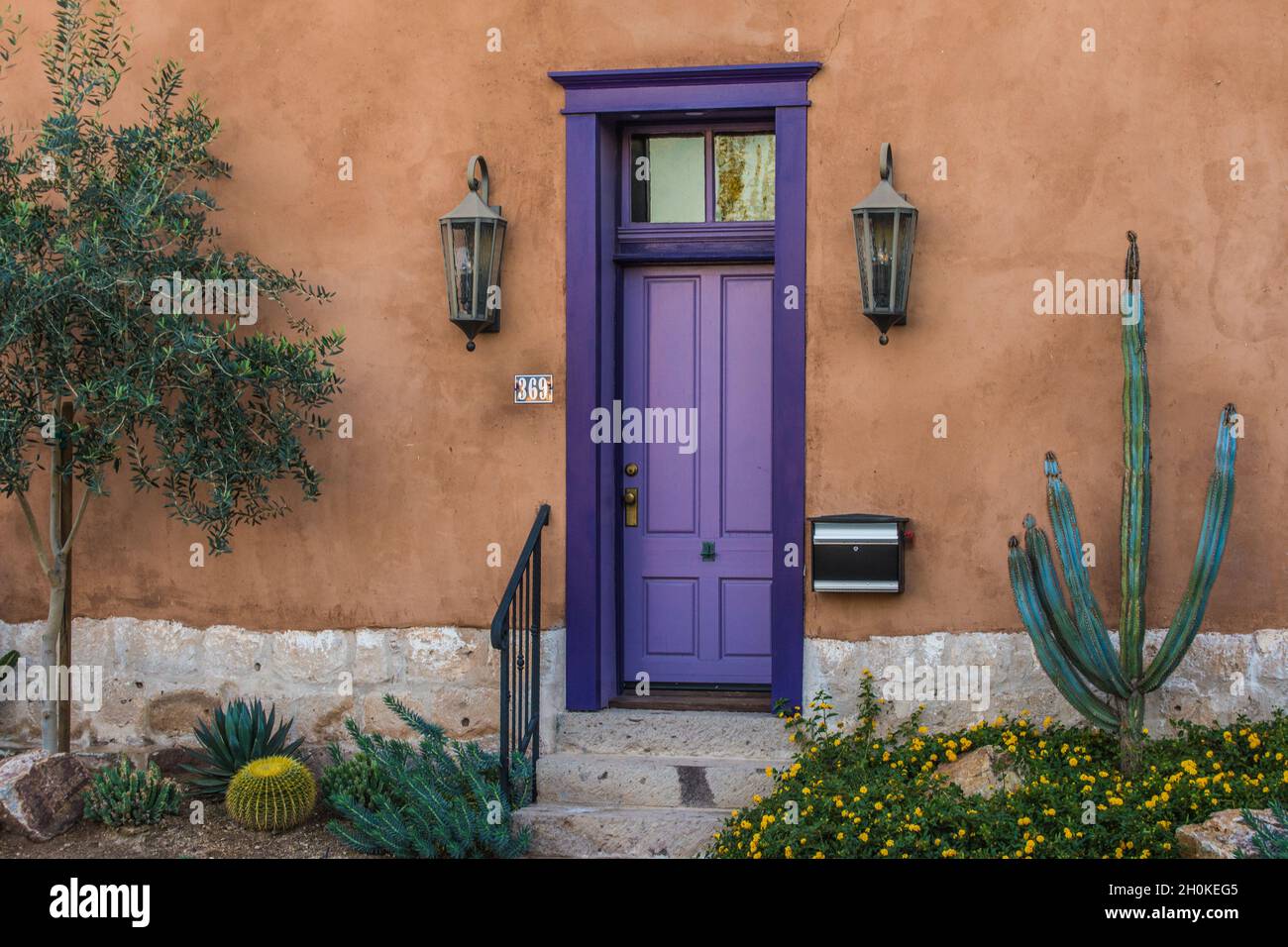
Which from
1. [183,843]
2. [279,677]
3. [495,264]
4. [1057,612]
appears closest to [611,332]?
[495,264]

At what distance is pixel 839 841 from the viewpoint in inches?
189

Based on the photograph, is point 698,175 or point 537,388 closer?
point 537,388

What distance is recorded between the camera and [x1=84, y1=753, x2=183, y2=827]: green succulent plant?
5.54 meters

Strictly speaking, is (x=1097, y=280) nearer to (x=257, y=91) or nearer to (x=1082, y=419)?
Result: (x=1082, y=419)

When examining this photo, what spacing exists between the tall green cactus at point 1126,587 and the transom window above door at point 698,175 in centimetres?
180

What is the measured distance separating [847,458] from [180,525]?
3.10 metres

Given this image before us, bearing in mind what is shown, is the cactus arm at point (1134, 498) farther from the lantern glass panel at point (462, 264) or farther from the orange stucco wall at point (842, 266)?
the lantern glass panel at point (462, 264)

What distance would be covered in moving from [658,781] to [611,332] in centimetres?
200

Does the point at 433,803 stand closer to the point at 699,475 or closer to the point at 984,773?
the point at 699,475

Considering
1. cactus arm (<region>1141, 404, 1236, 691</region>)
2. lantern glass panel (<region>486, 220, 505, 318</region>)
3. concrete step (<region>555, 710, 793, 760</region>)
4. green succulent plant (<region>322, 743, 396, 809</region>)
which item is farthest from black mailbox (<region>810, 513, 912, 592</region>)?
green succulent plant (<region>322, 743, 396, 809</region>)

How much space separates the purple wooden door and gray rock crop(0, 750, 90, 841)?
95.6 inches

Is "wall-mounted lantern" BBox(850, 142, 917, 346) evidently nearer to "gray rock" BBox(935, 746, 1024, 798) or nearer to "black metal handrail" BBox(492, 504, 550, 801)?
"black metal handrail" BBox(492, 504, 550, 801)

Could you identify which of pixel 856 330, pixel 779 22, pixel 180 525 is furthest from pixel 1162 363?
pixel 180 525

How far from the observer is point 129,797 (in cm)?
554
